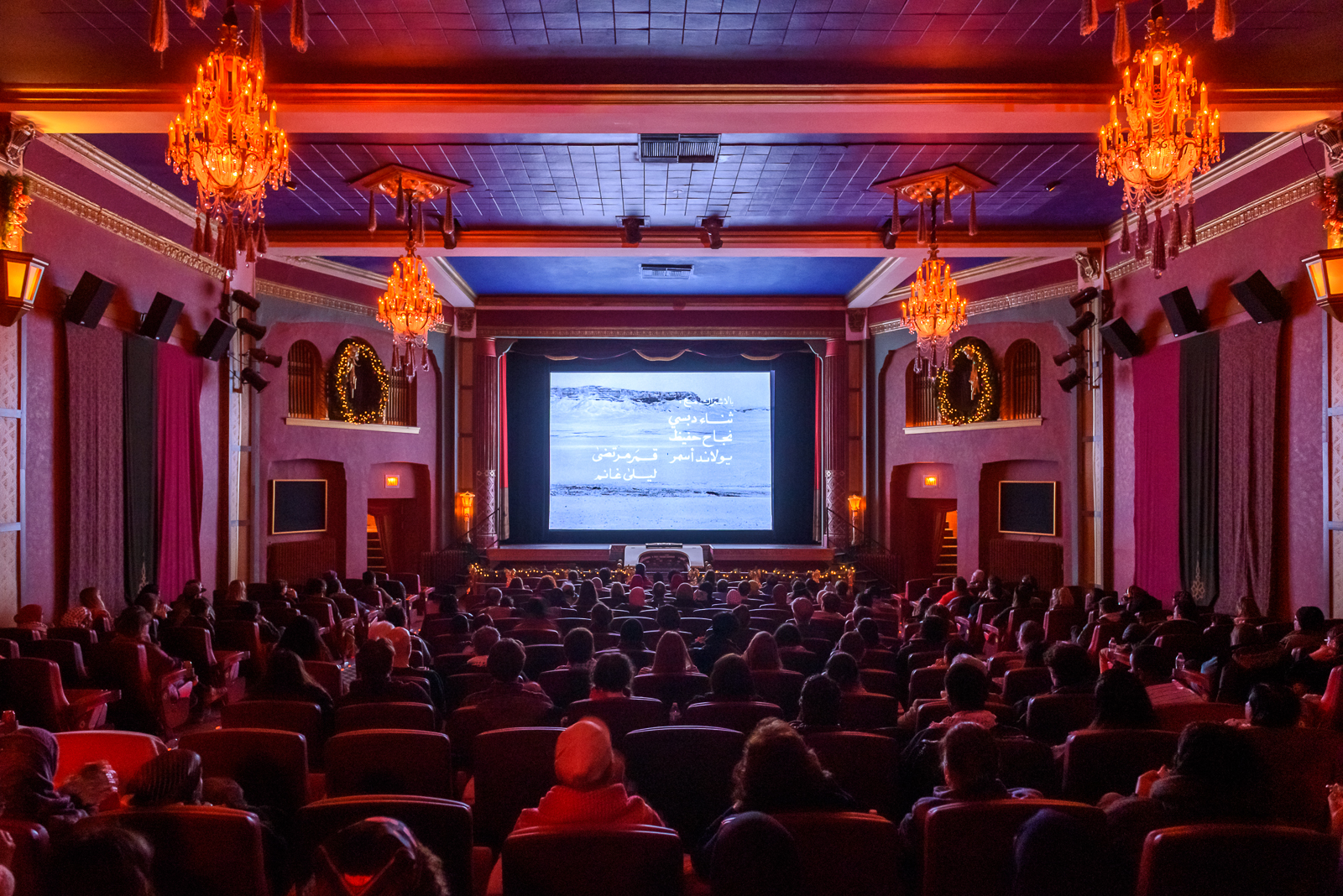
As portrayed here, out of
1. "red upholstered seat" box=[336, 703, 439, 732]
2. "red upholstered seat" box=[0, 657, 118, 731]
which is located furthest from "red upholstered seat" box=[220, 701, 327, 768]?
"red upholstered seat" box=[0, 657, 118, 731]

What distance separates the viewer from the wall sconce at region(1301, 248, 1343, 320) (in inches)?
269

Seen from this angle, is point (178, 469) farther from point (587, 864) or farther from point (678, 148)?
point (587, 864)

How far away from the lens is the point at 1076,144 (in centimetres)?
887

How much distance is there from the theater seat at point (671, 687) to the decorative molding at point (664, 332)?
41.6 ft

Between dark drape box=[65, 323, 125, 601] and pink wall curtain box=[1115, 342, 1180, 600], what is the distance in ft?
35.3

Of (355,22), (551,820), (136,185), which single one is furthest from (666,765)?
(136,185)

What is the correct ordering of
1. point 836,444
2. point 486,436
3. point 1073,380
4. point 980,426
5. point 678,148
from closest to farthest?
point 678,148 → point 1073,380 → point 980,426 → point 486,436 → point 836,444

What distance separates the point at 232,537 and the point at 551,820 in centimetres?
1066

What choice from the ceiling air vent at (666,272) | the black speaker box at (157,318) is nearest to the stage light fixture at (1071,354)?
the ceiling air vent at (666,272)

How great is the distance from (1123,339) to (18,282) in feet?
35.0

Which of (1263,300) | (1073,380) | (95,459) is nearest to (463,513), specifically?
(95,459)

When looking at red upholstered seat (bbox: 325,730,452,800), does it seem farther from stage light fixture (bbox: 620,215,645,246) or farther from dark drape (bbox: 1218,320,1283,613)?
stage light fixture (bbox: 620,215,645,246)

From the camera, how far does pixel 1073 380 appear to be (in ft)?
39.9

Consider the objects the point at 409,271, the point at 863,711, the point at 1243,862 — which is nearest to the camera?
the point at 1243,862
